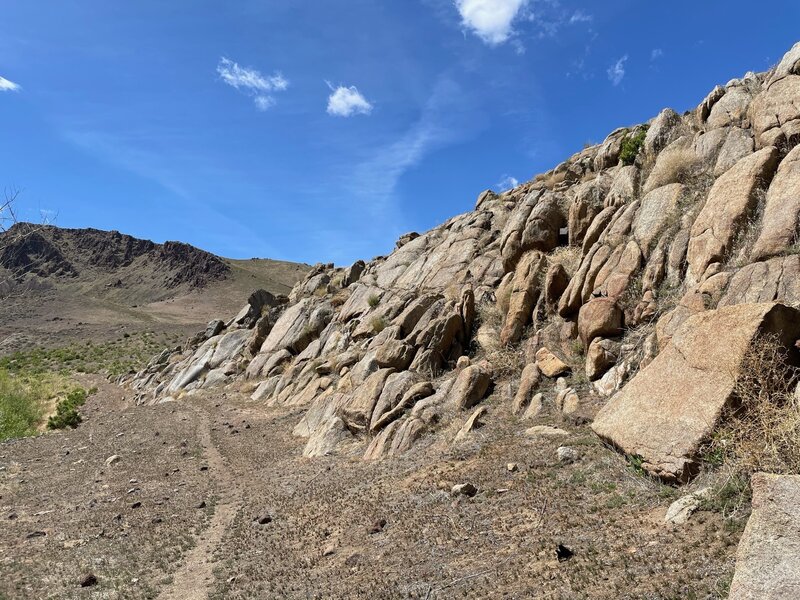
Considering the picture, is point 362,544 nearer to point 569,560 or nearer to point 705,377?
point 569,560

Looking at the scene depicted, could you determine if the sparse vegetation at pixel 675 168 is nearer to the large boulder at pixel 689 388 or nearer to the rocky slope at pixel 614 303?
the rocky slope at pixel 614 303

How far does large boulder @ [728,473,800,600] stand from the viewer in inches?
175

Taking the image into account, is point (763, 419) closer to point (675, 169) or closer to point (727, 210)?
point (727, 210)

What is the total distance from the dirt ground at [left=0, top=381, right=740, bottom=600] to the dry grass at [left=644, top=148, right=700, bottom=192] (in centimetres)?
926

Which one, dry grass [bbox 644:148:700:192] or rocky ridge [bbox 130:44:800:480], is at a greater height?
dry grass [bbox 644:148:700:192]

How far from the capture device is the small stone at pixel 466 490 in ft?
34.4

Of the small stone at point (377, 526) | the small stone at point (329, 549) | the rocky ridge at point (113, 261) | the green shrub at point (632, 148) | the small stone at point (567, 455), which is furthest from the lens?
the rocky ridge at point (113, 261)

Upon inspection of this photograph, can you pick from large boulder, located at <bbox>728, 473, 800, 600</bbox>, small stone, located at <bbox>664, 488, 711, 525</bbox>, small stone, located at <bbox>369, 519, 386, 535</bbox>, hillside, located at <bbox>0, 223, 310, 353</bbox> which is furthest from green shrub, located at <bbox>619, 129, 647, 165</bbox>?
hillside, located at <bbox>0, 223, 310, 353</bbox>

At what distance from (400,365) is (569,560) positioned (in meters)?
13.8

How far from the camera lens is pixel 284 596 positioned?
805 cm

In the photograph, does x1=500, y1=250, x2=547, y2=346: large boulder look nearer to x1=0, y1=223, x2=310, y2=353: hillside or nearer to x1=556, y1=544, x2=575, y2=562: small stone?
x1=556, y1=544, x2=575, y2=562: small stone

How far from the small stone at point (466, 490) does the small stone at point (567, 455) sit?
184cm

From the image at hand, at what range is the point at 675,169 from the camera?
1712cm

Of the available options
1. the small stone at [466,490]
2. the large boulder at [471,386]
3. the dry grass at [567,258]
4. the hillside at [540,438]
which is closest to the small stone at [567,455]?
the hillside at [540,438]
